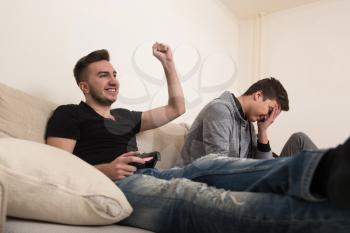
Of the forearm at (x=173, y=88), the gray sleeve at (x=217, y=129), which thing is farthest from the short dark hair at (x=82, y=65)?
the gray sleeve at (x=217, y=129)

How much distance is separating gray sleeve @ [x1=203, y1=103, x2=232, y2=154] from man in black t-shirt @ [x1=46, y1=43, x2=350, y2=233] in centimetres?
38

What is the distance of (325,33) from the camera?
2.85 meters

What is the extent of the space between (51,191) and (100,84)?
0.85 meters

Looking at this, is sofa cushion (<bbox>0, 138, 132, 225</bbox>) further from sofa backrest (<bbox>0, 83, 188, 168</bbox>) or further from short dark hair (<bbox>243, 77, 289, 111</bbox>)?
short dark hair (<bbox>243, 77, 289, 111</bbox>)

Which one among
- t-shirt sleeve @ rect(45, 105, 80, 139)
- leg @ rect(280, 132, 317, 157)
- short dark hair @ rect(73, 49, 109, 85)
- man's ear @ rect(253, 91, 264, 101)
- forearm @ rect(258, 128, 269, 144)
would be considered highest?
short dark hair @ rect(73, 49, 109, 85)

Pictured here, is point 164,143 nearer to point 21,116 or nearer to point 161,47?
point 161,47

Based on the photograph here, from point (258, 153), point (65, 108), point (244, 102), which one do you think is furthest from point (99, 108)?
point (258, 153)

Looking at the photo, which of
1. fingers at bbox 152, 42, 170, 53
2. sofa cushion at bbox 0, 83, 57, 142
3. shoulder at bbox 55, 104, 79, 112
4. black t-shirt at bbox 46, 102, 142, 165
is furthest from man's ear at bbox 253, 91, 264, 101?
sofa cushion at bbox 0, 83, 57, 142

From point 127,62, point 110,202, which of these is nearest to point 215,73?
point 127,62

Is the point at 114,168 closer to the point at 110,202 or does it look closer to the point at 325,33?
the point at 110,202

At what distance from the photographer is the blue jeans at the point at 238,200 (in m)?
0.60

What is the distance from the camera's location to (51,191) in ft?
2.55

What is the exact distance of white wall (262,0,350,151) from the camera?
8.91 ft

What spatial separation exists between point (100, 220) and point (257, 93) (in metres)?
1.23
